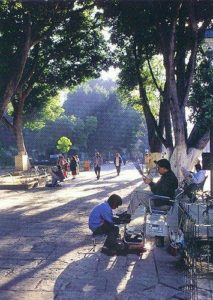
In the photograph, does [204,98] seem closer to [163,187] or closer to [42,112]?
[163,187]

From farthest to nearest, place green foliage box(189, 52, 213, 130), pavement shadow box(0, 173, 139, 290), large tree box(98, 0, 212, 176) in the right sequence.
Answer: large tree box(98, 0, 212, 176) → green foliage box(189, 52, 213, 130) → pavement shadow box(0, 173, 139, 290)

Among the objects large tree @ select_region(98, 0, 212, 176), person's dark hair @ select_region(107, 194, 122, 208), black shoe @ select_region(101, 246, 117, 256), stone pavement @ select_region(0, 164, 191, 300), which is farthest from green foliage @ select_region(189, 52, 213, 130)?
black shoe @ select_region(101, 246, 117, 256)

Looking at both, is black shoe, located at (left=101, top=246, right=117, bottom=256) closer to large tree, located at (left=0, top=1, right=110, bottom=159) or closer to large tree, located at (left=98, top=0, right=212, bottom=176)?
large tree, located at (left=98, top=0, right=212, bottom=176)

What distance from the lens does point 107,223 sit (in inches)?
276

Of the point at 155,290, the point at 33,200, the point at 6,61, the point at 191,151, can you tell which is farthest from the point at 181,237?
the point at 6,61

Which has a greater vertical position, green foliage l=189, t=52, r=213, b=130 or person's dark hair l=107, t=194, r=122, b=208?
green foliage l=189, t=52, r=213, b=130

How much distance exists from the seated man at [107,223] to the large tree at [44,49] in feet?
37.7

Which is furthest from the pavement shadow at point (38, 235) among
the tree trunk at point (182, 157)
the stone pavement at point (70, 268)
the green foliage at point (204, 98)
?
the green foliage at point (204, 98)

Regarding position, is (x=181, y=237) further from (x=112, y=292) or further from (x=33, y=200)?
(x=33, y=200)

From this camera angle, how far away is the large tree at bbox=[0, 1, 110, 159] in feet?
56.4

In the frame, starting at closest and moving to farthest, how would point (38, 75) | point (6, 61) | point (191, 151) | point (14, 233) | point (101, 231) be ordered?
1. point (101, 231)
2. point (14, 233)
3. point (191, 151)
4. point (6, 61)
5. point (38, 75)

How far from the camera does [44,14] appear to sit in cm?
→ 1678

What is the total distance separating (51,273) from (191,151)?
8.64 meters

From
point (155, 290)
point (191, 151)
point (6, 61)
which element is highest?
point (6, 61)
